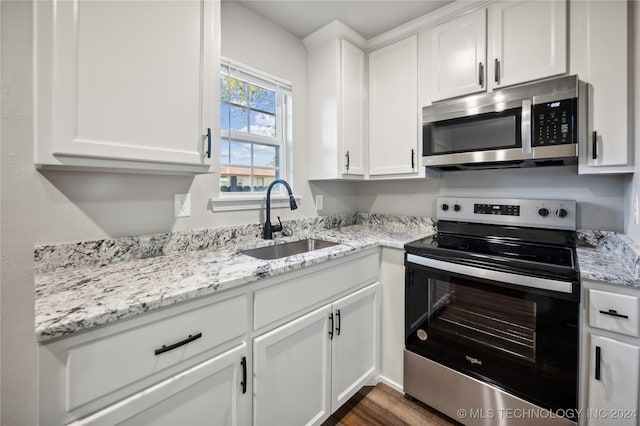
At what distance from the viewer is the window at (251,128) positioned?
5.90ft

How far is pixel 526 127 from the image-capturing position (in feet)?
4.94

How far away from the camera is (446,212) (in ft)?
6.96

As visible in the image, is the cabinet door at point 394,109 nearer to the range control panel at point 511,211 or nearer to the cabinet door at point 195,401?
the range control panel at point 511,211

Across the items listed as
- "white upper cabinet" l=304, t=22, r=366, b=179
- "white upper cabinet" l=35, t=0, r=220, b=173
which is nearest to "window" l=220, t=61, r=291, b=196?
"white upper cabinet" l=304, t=22, r=366, b=179

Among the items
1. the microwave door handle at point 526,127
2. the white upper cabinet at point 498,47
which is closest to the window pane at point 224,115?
the white upper cabinet at point 498,47

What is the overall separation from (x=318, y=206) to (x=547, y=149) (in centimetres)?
148

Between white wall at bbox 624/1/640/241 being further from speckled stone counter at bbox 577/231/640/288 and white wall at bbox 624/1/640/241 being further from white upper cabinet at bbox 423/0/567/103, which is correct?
white upper cabinet at bbox 423/0/567/103

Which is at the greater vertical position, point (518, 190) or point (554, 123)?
point (554, 123)

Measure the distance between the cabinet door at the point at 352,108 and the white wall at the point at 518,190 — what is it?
44cm

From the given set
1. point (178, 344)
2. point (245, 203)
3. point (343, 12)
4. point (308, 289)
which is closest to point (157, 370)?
point (178, 344)

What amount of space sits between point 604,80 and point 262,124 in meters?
1.88

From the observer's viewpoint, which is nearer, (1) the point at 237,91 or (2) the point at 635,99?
(2) the point at 635,99

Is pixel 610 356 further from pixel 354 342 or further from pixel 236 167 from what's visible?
pixel 236 167

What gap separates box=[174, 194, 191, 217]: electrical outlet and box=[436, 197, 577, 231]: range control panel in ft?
5.66
